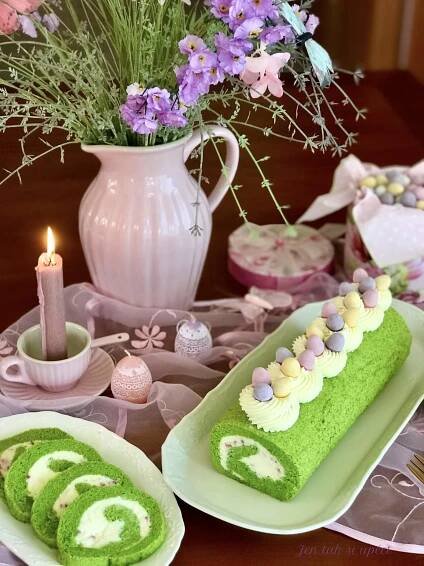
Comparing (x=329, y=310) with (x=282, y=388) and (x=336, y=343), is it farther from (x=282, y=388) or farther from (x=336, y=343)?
(x=282, y=388)

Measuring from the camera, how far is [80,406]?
3.40 ft

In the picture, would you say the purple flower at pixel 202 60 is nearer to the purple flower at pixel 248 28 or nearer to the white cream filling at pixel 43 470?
the purple flower at pixel 248 28

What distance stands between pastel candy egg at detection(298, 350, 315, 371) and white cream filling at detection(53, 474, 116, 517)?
0.26m

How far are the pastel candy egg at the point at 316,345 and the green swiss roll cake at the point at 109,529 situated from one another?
0.90 feet

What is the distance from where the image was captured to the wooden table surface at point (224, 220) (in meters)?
0.86

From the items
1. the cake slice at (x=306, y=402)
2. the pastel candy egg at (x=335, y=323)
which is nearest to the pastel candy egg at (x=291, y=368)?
the cake slice at (x=306, y=402)

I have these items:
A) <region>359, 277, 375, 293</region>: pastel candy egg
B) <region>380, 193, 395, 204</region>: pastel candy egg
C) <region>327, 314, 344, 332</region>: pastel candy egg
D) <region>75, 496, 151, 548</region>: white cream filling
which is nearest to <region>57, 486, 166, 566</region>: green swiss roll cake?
<region>75, 496, 151, 548</region>: white cream filling

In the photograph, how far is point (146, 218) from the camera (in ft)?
3.76

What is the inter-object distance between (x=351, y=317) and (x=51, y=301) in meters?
0.37

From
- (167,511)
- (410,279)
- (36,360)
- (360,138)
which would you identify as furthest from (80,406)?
(360,138)

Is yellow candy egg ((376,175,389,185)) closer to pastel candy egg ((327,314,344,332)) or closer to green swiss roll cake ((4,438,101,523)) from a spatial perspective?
pastel candy egg ((327,314,344,332))

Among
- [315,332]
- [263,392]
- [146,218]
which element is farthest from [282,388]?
[146,218]

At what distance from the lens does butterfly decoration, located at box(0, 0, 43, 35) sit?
945mm

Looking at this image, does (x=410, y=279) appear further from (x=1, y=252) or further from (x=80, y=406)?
(x=1, y=252)
